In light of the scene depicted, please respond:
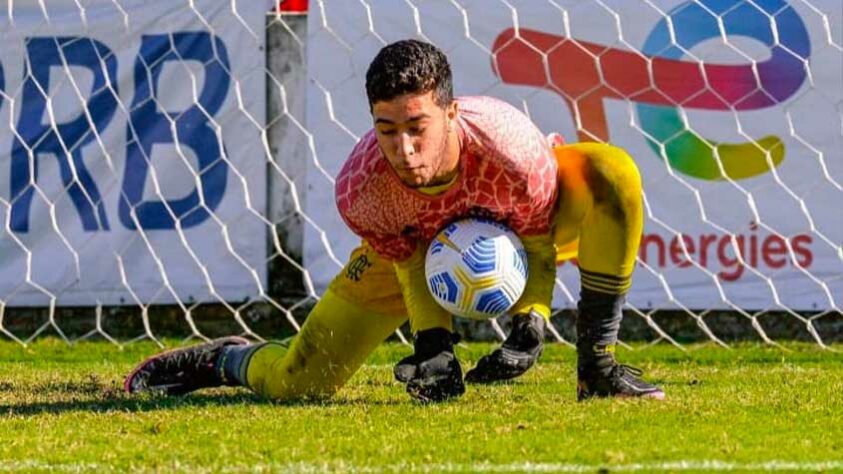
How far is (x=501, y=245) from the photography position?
5.75m

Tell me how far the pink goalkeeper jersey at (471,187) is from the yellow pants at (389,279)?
0.13 meters

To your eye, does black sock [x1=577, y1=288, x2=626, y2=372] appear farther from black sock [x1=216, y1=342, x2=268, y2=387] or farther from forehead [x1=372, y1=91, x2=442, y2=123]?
black sock [x1=216, y1=342, x2=268, y2=387]

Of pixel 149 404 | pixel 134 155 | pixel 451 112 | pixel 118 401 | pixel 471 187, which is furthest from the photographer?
pixel 134 155

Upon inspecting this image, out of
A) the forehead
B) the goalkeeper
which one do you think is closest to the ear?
the goalkeeper

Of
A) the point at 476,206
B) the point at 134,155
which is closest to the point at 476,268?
the point at 476,206

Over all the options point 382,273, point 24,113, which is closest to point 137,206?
point 24,113

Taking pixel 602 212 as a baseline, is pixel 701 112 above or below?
below

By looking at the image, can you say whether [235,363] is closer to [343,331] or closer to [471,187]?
[343,331]

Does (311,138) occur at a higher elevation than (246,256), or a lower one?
higher

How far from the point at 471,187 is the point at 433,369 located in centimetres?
64

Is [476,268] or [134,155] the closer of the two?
[476,268]

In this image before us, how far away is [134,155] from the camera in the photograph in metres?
8.99

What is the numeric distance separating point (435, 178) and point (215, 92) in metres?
3.58

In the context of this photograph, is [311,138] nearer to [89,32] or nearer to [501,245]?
[89,32]
